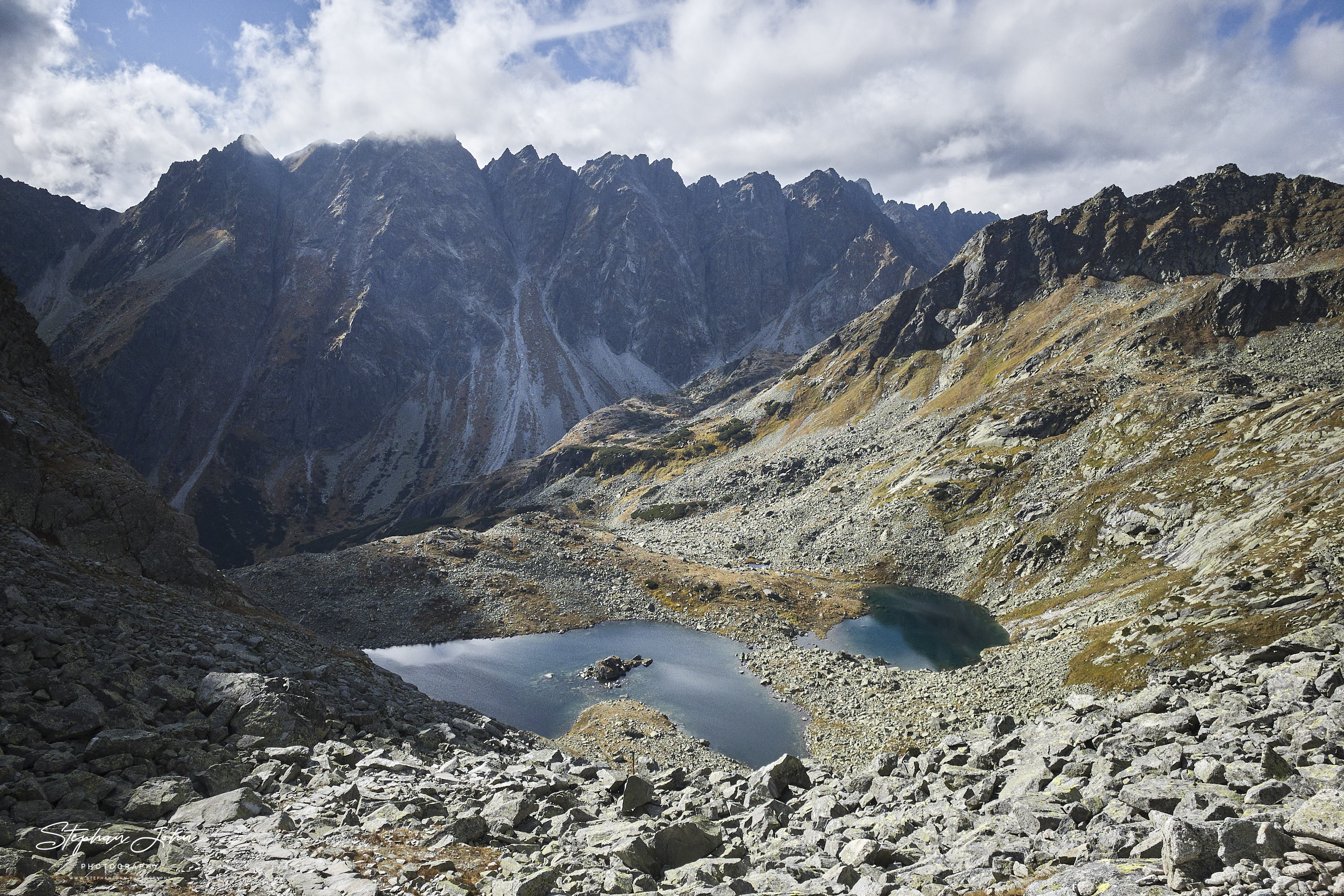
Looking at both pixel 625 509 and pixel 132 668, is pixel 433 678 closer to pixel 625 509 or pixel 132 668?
pixel 132 668

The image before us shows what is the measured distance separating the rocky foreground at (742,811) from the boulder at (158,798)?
0.21 ft

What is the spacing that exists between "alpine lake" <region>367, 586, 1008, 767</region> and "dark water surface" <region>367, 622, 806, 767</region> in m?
0.13

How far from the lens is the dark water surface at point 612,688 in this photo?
168 ft

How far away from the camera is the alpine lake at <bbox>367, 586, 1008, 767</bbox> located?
52.4 metres

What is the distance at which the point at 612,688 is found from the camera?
60125mm

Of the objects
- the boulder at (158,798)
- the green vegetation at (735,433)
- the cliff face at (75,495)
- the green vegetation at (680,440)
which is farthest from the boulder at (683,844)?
the green vegetation at (680,440)

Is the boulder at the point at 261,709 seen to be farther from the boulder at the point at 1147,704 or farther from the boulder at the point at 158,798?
the boulder at the point at 1147,704

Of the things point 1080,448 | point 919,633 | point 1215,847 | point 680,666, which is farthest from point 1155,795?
point 1080,448

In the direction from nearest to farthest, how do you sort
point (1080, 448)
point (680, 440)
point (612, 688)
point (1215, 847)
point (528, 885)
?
point (1215, 847) < point (528, 885) < point (612, 688) < point (1080, 448) < point (680, 440)

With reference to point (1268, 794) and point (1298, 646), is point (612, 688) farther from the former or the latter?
point (1268, 794)

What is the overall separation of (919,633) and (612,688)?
38416 millimetres

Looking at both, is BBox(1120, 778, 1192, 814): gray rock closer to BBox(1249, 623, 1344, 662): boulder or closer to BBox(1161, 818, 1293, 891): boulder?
BBox(1161, 818, 1293, 891): boulder

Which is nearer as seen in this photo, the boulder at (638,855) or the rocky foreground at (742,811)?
the rocky foreground at (742,811)

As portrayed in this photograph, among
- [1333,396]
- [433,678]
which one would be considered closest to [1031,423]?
[1333,396]
